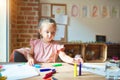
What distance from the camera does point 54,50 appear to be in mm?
1688

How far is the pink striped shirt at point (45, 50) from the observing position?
1.62 meters

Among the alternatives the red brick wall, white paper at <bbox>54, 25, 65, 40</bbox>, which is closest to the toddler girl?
the red brick wall

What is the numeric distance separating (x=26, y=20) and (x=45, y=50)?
1.85m

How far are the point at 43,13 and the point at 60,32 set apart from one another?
0.48m

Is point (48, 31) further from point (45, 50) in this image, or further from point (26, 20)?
point (26, 20)

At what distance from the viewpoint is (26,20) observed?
3.42 m

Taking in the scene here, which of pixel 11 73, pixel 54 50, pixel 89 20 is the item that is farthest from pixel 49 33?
pixel 89 20

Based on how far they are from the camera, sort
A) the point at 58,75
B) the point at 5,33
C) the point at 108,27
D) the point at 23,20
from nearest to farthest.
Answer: the point at 58,75 < the point at 5,33 < the point at 23,20 < the point at 108,27

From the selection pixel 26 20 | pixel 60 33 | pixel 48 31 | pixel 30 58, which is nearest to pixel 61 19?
pixel 60 33

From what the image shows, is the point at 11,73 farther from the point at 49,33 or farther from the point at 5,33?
the point at 5,33

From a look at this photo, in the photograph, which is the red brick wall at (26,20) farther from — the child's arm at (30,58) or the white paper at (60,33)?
the child's arm at (30,58)

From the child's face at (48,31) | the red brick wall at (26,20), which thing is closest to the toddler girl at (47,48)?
the child's face at (48,31)

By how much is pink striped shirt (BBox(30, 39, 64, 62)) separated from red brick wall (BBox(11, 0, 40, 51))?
1722 mm

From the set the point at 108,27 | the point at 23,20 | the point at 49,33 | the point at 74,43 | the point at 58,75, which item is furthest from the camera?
the point at 108,27
